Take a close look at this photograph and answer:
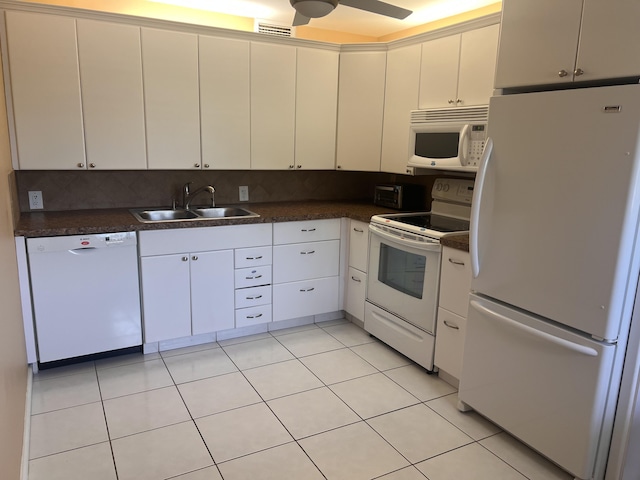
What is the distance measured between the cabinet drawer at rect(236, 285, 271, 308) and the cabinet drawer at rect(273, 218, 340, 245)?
0.37 meters

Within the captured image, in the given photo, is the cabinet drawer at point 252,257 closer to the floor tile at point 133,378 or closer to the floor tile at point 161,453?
the floor tile at point 133,378

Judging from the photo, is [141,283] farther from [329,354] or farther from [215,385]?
[329,354]

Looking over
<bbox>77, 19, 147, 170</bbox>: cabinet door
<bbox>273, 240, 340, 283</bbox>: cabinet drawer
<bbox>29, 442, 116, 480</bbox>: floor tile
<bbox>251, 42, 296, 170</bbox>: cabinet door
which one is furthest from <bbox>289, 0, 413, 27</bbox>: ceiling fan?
<bbox>29, 442, 116, 480</bbox>: floor tile

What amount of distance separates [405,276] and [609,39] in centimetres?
174

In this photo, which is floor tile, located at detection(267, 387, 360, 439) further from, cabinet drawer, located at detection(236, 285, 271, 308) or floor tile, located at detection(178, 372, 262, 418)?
cabinet drawer, located at detection(236, 285, 271, 308)

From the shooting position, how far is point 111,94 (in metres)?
3.07

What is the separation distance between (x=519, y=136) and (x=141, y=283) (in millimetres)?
2373

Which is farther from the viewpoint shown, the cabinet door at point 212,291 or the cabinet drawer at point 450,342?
the cabinet door at point 212,291

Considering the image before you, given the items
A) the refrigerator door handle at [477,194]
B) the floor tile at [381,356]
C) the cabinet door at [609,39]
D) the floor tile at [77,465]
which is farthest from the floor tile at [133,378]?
the cabinet door at [609,39]

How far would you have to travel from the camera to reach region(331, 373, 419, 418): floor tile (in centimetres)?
260

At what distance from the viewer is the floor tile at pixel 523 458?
6.91ft

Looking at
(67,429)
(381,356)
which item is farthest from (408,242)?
(67,429)

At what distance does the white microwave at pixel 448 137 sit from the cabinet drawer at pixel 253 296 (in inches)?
56.5

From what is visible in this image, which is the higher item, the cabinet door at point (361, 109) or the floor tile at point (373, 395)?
the cabinet door at point (361, 109)
